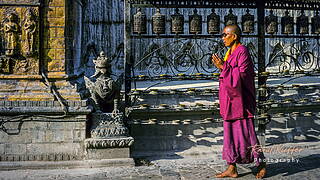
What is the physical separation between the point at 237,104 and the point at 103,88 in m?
2.04

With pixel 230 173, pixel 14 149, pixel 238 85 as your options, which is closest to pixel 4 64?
pixel 14 149

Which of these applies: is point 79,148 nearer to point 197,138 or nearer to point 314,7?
point 197,138

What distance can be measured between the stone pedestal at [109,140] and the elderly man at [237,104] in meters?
1.45

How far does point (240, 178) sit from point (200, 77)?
1.85m

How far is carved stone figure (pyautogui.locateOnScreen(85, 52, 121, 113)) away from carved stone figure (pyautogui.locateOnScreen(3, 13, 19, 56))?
3.76 feet

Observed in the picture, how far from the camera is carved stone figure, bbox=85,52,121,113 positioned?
568cm

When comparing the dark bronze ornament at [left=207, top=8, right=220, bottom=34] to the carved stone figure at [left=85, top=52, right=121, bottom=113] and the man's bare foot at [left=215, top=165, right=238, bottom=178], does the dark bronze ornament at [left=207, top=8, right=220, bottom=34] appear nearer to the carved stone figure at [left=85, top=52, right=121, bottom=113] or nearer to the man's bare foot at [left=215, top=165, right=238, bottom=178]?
the carved stone figure at [left=85, top=52, right=121, bottom=113]

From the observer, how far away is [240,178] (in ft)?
16.0

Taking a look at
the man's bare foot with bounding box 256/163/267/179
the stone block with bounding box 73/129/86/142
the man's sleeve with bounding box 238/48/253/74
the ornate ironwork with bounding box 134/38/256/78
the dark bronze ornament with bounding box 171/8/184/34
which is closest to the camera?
the man's sleeve with bounding box 238/48/253/74

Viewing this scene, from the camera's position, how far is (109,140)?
5.39 meters

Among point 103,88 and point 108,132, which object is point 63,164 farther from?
point 103,88

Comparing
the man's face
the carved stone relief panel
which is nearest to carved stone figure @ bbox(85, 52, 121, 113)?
the carved stone relief panel

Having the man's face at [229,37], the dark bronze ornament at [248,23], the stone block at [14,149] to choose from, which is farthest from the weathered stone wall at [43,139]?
the dark bronze ornament at [248,23]

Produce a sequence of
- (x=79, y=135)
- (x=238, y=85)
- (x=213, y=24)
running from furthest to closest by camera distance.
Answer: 1. (x=213, y=24)
2. (x=79, y=135)
3. (x=238, y=85)
